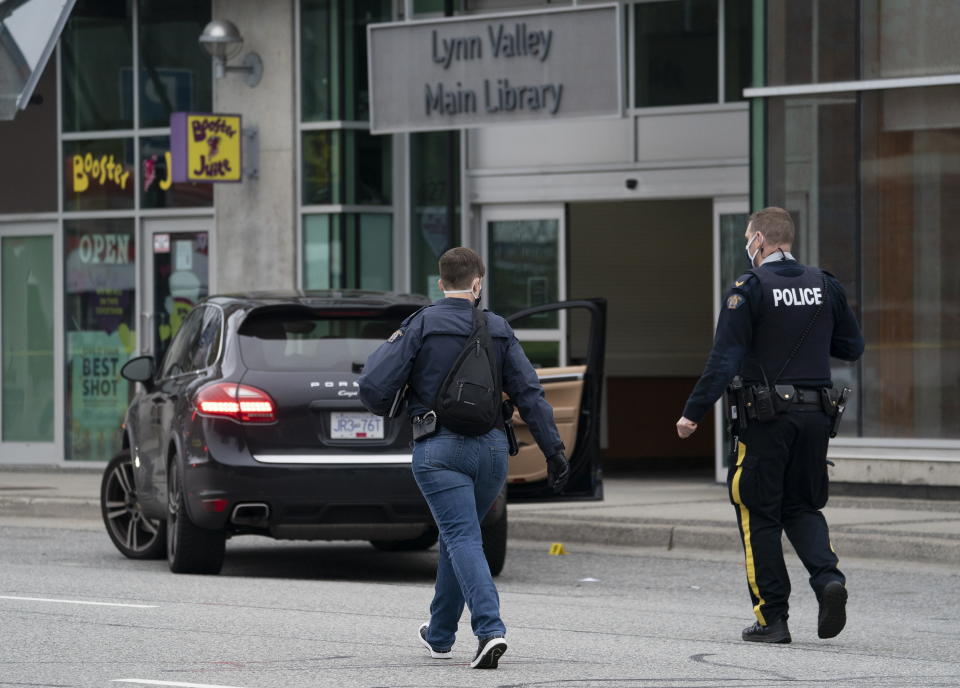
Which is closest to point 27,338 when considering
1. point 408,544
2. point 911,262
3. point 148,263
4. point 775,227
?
point 148,263

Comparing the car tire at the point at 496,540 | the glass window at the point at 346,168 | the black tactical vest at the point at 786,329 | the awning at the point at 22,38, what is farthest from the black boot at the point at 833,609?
the awning at the point at 22,38

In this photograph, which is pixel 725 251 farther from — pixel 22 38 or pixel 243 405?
pixel 243 405

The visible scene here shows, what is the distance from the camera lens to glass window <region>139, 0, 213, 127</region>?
1964cm

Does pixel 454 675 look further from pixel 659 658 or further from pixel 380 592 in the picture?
pixel 380 592

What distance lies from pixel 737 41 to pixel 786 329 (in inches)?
344

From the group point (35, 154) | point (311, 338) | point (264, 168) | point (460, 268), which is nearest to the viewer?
point (460, 268)

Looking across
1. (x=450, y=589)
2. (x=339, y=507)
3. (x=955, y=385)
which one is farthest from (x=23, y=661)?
(x=955, y=385)

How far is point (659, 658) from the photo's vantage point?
8.16 metres

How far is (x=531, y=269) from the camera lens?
18438mm

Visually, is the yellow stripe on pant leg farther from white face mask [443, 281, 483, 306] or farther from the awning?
the awning

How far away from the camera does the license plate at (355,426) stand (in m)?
11.0

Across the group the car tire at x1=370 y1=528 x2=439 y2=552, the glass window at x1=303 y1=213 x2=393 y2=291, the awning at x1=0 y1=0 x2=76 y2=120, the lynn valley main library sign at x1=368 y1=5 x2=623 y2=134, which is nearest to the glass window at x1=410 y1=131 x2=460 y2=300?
the glass window at x1=303 y1=213 x2=393 y2=291

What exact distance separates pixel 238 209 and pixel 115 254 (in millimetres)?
1638

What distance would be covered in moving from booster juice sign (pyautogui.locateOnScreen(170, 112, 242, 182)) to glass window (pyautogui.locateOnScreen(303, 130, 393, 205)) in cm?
67
